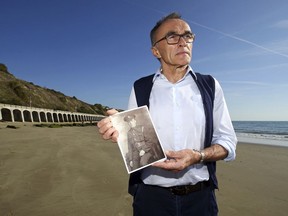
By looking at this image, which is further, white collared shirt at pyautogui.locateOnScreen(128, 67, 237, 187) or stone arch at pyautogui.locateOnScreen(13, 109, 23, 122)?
stone arch at pyautogui.locateOnScreen(13, 109, 23, 122)

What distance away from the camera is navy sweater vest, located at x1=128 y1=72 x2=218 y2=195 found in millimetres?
1992

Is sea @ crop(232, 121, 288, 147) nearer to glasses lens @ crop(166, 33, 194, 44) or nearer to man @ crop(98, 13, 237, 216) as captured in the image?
man @ crop(98, 13, 237, 216)

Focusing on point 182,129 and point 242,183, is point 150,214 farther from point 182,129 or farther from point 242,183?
point 242,183

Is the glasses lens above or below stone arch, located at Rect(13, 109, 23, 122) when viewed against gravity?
below

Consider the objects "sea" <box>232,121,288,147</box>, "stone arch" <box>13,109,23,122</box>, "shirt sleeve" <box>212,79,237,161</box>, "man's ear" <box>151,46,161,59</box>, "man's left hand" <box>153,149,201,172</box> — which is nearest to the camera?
"man's left hand" <box>153,149,201,172</box>

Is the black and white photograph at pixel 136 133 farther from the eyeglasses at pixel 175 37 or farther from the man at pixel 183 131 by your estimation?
the eyeglasses at pixel 175 37

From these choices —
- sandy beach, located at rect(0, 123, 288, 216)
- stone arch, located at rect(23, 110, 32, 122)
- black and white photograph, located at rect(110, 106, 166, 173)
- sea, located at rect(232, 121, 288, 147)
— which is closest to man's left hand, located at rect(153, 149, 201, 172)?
black and white photograph, located at rect(110, 106, 166, 173)

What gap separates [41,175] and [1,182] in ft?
3.20

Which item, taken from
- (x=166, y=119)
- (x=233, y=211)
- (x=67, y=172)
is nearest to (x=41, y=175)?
(x=67, y=172)

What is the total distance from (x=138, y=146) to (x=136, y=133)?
105mm

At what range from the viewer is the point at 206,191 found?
2002 mm

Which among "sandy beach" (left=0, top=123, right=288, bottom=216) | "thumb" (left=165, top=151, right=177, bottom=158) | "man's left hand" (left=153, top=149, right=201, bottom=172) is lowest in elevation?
"sandy beach" (left=0, top=123, right=288, bottom=216)

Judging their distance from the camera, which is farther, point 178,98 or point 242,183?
point 242,183

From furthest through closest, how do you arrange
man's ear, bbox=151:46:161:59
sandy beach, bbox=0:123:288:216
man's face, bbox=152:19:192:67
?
sandy beach, bbox=0:123:288:216 → man's ear, bbox=151:46:161:59 → man's face, bbox=152:19:192:67
